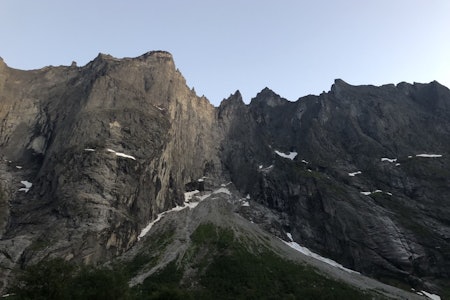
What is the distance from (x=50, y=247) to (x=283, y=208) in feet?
245

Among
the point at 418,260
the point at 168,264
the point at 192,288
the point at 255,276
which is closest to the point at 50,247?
the point at 168,264

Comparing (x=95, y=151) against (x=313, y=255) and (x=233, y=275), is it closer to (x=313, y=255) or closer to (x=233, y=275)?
(x=233, y=275)

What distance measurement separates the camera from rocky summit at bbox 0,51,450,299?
10088 centimetres

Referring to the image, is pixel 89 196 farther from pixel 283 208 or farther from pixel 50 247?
pixel 283 208

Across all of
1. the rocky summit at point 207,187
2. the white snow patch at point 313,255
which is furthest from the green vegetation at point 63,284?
the white snow patch at point 313,255

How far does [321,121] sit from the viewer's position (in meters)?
193

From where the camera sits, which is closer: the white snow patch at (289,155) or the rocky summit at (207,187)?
the rocky summit at (207,187)

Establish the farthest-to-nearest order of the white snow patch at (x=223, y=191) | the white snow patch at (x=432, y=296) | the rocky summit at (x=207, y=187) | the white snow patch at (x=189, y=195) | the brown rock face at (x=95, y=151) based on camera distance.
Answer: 1. the white snow patch at (x=223, y=191)
2. the white snow patch at (x=189, y=195)
3. the brown rock face at (x=95, y=151)
4. the white snow patch at (x=432, y=296)
5. the rocky summit at (x=207, y=187)

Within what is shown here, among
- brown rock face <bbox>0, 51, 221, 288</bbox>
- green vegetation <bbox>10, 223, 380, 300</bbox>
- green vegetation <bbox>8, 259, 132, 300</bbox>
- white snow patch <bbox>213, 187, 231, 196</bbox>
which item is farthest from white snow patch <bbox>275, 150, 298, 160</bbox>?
green vegetation <bbox>8, 259, 132, 300</bbox>

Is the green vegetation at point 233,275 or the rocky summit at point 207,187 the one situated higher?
the rocky summit at point 207,187

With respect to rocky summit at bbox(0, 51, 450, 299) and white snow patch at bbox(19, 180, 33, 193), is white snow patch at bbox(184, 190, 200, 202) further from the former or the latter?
white snow patch at bbox(19, 180, 33, 193)

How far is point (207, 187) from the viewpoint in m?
156

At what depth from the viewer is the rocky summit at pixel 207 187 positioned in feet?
331

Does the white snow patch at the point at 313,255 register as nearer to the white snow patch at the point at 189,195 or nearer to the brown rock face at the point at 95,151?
the white snow patch at the point at 189,195
